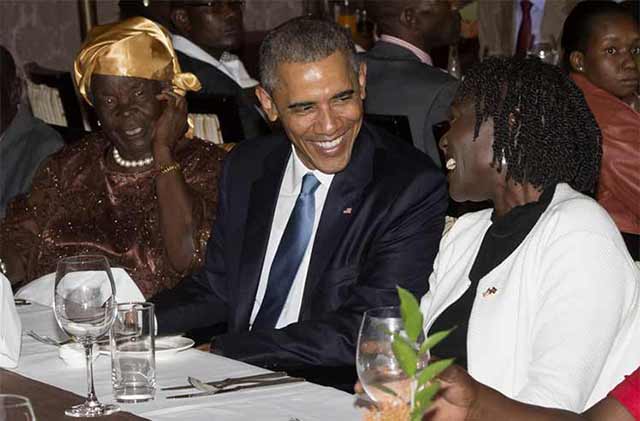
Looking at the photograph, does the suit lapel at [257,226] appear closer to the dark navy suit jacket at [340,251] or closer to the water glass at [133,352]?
the dark navy suit jacket at [340,251]

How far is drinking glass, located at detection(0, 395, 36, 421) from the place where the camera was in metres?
1.53

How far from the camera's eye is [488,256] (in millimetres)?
2596

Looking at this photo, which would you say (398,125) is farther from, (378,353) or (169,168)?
(378,353)

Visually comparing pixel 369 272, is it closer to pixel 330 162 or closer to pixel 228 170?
pixel 330 162

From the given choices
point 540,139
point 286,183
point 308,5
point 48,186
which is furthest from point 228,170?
point 308,5

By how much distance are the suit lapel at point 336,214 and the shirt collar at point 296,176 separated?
2.8 inches

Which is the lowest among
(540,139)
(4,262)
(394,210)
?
(4,262)

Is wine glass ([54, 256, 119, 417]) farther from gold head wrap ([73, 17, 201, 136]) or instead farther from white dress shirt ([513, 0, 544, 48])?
white dress shirt ([513, 0, 544, 48])

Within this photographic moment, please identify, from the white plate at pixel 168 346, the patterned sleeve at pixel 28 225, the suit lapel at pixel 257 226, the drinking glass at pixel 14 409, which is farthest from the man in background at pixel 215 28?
the drinking glass at pixel 14 409

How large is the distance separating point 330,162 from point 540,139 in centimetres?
73

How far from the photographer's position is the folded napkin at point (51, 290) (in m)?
3.28

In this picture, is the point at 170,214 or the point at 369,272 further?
the point at 170,214

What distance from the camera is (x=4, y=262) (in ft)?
13.0

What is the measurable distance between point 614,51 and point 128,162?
1871 millimetres
